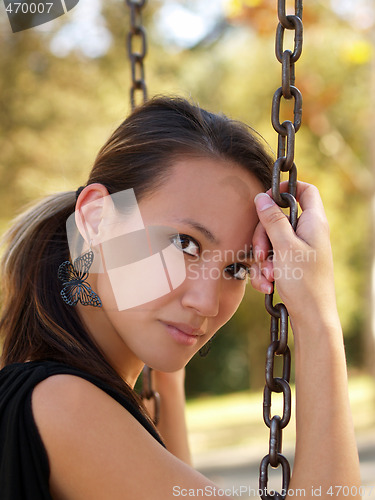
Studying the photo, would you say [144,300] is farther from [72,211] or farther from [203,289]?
[72,211]


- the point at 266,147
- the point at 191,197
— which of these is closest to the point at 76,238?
the point at 191,197

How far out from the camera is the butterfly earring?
5.25ft

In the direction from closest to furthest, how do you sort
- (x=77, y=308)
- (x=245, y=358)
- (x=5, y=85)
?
(x=77, y=308) < (x=5, y=85) < (x=245, y=358)

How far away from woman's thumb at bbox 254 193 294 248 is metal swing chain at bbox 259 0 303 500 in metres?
0.02

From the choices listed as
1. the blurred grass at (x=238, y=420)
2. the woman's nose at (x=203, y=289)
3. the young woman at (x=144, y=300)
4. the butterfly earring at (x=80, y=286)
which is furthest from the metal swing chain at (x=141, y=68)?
the blurred grass at (x=238, y=420)

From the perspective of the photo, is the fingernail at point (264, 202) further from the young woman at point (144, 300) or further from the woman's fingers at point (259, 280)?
the woman's fingers at point (259, 280)

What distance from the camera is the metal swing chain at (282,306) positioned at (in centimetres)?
120

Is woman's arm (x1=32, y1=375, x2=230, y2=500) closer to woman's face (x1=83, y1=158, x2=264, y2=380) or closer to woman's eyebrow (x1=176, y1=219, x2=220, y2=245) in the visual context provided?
woman's face (x1=83, y1=158, x2=264, y2=380)

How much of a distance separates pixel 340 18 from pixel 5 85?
5.01 meters

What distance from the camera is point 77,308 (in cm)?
165

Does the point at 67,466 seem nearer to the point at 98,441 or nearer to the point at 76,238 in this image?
the point at 98,441

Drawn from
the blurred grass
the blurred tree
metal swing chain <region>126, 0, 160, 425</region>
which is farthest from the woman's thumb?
the blurred grass

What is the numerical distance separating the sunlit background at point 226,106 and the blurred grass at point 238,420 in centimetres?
3

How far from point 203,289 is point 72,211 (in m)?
0.61
